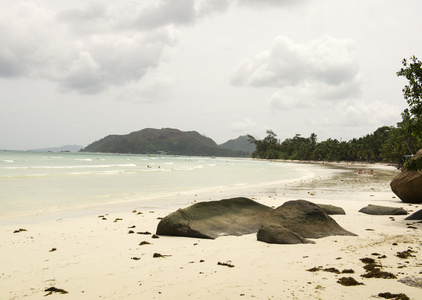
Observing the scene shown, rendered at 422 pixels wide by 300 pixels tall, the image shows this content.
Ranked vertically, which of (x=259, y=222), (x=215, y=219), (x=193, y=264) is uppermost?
(x=215, y=219)

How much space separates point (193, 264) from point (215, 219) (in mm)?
3131

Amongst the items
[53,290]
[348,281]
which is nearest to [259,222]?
[348,281]

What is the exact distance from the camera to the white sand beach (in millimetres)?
4883

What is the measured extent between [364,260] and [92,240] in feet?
21.1

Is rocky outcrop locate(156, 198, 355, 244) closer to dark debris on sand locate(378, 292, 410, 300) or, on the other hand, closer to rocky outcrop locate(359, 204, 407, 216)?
dark debris on sand locate(378, 292, 410, 300)

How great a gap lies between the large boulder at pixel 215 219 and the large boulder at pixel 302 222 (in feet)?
3.11

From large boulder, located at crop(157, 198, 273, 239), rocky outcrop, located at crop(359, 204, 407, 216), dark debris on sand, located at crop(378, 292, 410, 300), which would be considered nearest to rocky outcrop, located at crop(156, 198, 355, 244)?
large boulder, located at crop(157, 198, 273, 239)

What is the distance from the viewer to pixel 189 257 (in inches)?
269

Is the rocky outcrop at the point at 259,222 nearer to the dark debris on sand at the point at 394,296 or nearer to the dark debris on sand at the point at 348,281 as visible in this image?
the dark debris on sand at the point at 348,281

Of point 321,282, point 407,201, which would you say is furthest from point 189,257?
point 407,201

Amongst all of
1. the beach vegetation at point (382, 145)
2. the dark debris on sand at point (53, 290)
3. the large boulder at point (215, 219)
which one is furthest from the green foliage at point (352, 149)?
the dark debris on sand at point (53, 290)

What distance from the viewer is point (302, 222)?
8.68 metres

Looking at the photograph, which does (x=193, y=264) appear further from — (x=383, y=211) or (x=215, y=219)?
(x=383, y=211)

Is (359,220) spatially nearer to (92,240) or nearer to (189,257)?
(189,257)
